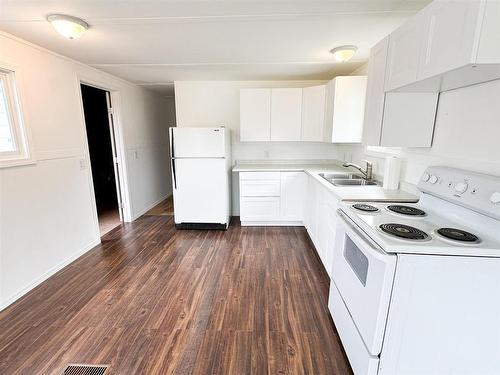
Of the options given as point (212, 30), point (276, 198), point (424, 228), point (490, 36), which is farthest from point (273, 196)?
point (490, 36)

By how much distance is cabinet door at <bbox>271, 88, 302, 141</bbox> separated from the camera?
3.50 m

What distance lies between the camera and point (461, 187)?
4.26 ft

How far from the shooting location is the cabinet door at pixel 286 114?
3504mm

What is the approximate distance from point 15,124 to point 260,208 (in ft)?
9.32

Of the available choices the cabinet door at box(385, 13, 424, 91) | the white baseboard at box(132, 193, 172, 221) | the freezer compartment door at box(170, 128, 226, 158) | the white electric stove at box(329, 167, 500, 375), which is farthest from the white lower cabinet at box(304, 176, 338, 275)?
the white baseboard at box(132, 193, 172, 221)

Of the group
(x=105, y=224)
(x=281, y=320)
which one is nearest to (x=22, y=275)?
(x=105, y=224)

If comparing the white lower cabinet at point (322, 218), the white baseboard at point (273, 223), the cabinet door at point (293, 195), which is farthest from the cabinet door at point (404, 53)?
the white baseboard at point (273, 223)

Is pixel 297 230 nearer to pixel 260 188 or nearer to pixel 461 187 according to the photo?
pixel 260 188

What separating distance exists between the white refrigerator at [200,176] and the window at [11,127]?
153 cm

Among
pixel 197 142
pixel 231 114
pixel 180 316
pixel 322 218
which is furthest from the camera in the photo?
pixel 231 114

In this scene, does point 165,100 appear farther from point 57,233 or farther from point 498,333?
point 498,333

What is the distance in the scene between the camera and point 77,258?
9.05 feet

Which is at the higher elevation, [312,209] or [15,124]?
[15,124]

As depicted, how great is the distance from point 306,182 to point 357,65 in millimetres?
1653
